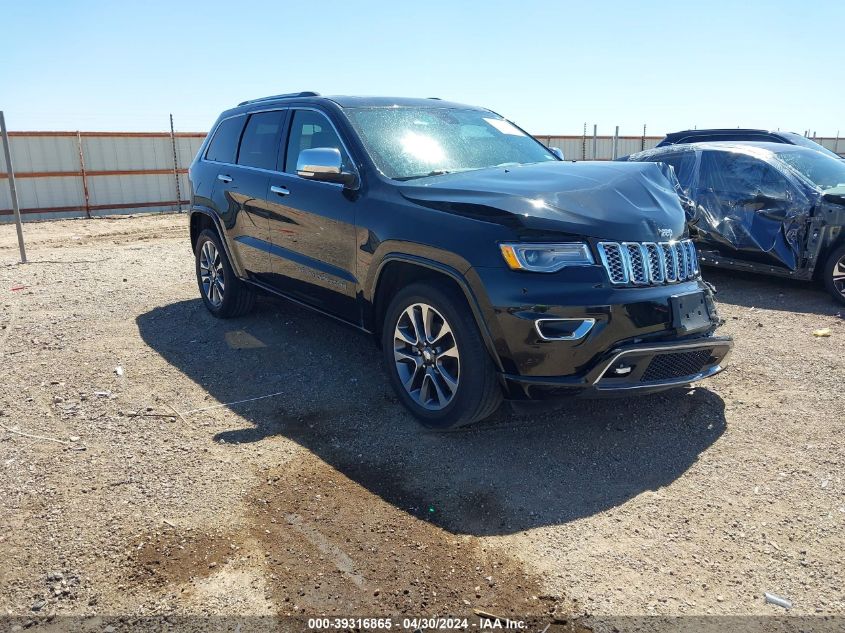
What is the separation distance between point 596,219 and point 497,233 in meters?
0.51

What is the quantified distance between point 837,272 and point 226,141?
20.1ft

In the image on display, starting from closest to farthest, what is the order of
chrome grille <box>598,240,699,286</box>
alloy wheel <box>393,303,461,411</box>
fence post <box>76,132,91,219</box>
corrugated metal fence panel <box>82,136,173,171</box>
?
chrome grille <box>598,240,699,286</box>, alloy wheel <box>393,303,461,411</box>, fence post <box>76,132,91,219</box>, corrugated metal fence panel <box>82,136,173,171</box>

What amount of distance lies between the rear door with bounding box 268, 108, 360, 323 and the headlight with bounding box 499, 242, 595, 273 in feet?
4.29

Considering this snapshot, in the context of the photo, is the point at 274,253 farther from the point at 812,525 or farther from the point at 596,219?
the point at 812,525

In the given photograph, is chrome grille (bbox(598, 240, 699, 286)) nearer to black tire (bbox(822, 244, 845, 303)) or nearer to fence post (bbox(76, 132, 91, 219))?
black tire (bbox(822, 244, 845, 303))

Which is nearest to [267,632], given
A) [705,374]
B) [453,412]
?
[453,412]

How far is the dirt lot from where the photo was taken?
264 centimetres

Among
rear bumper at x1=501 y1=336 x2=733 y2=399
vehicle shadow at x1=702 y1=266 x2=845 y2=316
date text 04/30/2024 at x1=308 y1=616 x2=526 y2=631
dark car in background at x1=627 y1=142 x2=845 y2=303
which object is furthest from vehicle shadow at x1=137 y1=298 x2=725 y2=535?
dark car in background at x1=627 y1=142 x2=845 y2=303

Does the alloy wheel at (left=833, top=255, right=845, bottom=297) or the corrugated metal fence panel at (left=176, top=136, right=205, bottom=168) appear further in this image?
the corrugated metal fence panel at (left=176, top=136, right=205, bottom=168)

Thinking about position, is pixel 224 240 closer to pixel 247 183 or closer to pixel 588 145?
pixel 247 183

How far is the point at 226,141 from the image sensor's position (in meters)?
6.12

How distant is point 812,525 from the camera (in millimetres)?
3039

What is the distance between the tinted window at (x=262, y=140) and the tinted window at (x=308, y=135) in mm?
207

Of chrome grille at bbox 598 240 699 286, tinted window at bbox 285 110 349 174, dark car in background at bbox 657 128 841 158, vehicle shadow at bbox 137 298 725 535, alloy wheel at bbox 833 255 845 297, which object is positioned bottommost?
vehicle shadow at bbox 137 298 725 535
